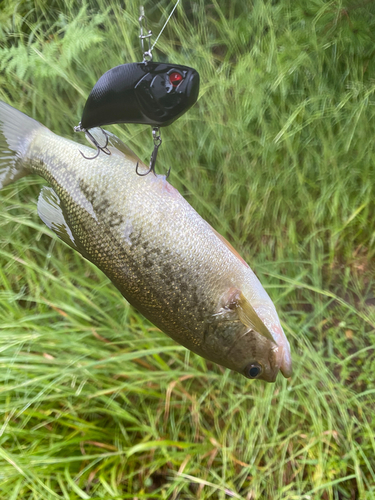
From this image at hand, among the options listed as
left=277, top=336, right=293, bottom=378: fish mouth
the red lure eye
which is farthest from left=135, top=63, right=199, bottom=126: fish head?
left=277, top=336, right=293, bottom=378: fish mouth

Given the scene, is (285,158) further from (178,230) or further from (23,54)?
(23,54)

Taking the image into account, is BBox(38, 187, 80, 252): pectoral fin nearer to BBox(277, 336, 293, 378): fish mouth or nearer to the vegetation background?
the vegetation background

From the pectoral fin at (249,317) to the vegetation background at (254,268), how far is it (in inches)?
25.6

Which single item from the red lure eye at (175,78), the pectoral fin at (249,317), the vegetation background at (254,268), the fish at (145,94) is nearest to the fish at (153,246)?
the pectoral fin at (249,317)

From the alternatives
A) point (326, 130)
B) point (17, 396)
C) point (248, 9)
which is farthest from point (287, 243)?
point (17, 396)

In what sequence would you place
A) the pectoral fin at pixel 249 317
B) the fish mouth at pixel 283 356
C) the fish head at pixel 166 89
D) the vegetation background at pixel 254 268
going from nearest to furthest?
the fish head at pixel 166 89 < the pectoral fin at pixel 249 317 < the fish mouth at pixel 283 356 < the vegetation background at pixel 254 268

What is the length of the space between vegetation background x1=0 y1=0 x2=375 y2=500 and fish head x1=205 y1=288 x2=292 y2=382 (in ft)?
1.72

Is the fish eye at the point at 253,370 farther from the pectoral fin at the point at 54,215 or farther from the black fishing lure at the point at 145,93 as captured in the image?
the black fishing lure at the point at 145,93

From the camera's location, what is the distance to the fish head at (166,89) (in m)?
0.73

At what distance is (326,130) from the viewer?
1649mm

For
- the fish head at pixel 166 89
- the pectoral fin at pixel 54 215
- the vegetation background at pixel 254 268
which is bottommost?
the vegetation background at pixel 254 268

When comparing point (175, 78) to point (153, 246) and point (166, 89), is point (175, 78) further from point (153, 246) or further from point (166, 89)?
point (153, 246)

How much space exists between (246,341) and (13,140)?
111 cm

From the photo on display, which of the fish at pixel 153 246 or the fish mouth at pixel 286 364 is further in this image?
the fish mouth at pixel 286 364
